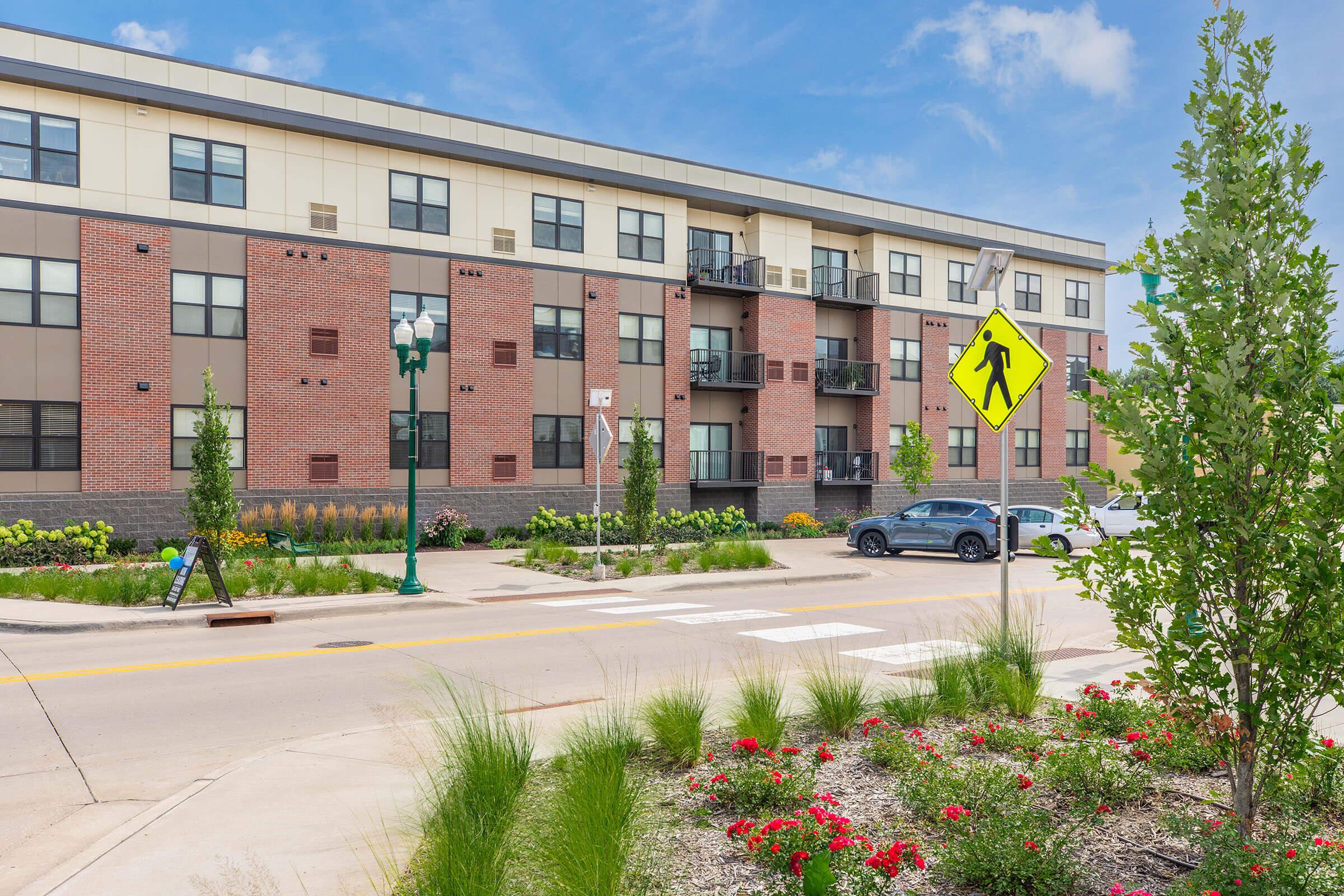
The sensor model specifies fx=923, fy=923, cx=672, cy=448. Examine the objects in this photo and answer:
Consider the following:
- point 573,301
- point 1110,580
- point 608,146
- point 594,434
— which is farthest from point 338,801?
point 608,146

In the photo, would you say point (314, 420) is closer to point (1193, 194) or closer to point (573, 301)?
point (573, 301)

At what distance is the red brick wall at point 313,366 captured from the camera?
2458 centimetres

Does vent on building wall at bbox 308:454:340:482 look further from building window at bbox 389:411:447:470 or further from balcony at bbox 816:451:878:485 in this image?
balcony at bbox 816:451:878:485

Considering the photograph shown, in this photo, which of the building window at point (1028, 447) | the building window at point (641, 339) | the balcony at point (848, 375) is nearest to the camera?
the building window at point (641, 339)

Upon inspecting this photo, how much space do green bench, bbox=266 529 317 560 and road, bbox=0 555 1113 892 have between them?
29.0 feet

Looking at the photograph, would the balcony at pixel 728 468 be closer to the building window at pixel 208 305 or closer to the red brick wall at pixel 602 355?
the red brick wall at pixel 602 355

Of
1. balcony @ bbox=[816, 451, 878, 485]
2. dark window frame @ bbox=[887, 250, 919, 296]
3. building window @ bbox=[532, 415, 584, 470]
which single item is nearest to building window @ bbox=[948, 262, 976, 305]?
dark window frame @ bbox=[887, 250, 919, 296]

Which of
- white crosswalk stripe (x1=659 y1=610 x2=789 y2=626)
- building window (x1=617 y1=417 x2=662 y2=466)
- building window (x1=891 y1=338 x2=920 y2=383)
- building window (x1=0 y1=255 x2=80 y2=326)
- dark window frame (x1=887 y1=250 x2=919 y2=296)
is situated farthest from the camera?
building window (x1=891 y1=338 x2=920 y2=383)

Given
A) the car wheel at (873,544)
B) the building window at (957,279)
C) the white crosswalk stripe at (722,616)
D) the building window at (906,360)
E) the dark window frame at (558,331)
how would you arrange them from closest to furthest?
the white crosswalk stripe at (722,616) < the car wheel at (873,544) < the dark window frame at (558,331) < the building window at (906,360) < the building window at (957,279)

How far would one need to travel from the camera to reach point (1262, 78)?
13.8ft

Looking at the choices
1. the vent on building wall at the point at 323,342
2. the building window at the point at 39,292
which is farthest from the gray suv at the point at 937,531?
the building window at the point at 39,292

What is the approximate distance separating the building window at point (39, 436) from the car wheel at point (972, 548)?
22198mm

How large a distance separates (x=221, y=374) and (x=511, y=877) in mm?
23422

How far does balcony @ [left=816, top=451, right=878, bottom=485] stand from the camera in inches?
1396
